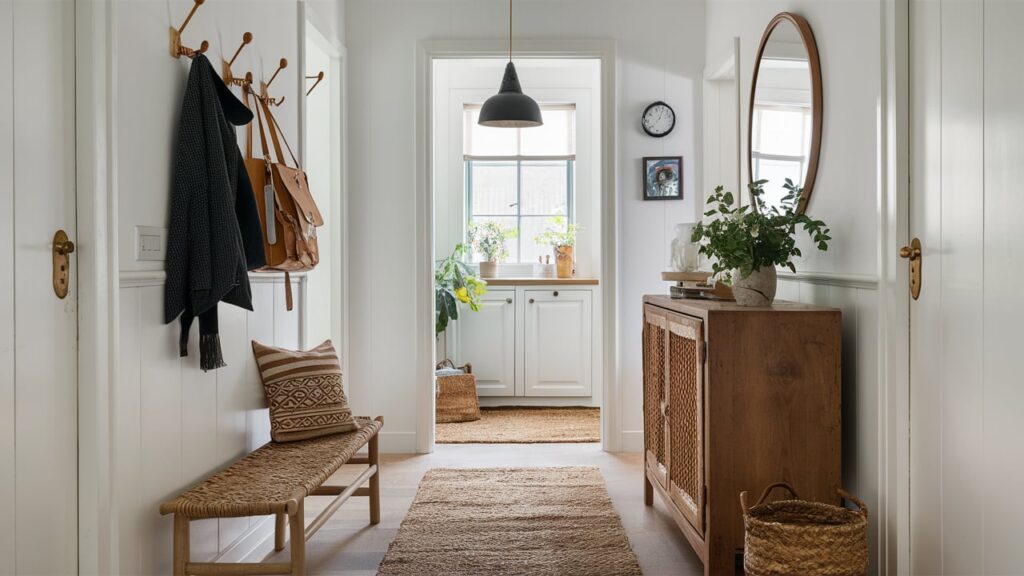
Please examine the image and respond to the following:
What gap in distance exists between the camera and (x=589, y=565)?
2803 millimetres

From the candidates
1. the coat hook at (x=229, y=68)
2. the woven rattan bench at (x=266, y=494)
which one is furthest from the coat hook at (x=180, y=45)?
the woven rattan bench at (x=266, y=494)

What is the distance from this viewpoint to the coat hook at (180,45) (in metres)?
2.40

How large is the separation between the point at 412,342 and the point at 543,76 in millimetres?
2555

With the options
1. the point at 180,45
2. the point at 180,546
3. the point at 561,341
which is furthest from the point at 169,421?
the point at 561,341

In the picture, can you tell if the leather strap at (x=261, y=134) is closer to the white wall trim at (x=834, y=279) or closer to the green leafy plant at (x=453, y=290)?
the white wall trim at (x=834, y=279)

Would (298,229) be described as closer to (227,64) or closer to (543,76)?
(227,64)

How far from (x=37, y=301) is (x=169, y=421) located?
665 millimetres

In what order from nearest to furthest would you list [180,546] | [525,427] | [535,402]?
[180,546], [525,427], [535,402]

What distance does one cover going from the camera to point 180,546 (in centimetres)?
222

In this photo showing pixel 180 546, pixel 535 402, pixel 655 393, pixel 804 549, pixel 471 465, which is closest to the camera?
pixel 804 549

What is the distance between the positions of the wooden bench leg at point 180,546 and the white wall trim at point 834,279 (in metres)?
2.10

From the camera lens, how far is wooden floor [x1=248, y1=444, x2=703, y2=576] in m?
2.88

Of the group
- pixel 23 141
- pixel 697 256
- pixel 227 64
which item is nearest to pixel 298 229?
pixel 227 64

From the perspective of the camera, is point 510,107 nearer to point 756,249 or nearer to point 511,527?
point 756,249
